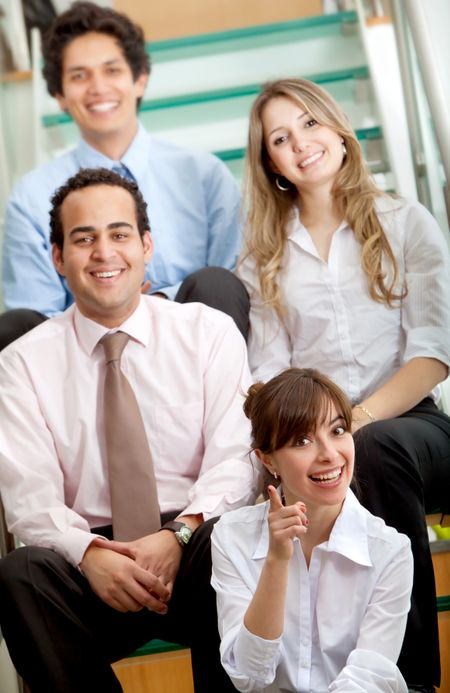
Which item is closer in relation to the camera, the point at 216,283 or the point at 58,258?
the point at 58,258

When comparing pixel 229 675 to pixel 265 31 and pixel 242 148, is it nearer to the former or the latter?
pixel 242 148

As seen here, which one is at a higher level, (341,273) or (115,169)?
(115,169)

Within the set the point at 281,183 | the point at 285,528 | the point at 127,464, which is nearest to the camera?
the point at 285,528

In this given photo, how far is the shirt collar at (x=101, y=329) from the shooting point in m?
2.26

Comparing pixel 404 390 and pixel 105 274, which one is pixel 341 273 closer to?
pixel 404 390

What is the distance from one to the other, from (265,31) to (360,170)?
161 cm

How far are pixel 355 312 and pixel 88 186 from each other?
69 cm

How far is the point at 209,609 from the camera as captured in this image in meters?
1.88

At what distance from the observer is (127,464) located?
83.4 inches

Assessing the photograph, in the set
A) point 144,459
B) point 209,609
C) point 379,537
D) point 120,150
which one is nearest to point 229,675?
point 209,609

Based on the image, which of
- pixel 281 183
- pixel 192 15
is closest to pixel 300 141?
pixel 281 183

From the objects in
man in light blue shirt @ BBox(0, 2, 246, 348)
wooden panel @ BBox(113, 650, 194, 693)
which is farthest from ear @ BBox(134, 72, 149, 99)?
wooden panel @ BBox(113, 650, 194, 693)

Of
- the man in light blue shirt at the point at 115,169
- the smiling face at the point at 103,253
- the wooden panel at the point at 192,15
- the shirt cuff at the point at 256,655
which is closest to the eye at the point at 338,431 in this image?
the shirt cuff at the point at 256,655

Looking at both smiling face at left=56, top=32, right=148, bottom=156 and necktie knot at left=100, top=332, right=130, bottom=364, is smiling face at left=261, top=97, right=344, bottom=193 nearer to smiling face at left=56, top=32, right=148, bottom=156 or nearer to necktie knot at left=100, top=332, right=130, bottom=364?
necktie knot at left=100, top=332, right=130, bottom=364
